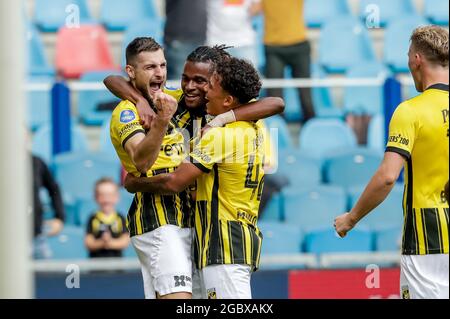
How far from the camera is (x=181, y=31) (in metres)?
7.97

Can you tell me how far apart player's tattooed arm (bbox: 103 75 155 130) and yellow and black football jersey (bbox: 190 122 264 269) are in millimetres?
293

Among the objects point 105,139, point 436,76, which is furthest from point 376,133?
point 436,76

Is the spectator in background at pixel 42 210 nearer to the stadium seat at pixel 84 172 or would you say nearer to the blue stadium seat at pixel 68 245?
Result: the blue stadium seat at pixel 68 245

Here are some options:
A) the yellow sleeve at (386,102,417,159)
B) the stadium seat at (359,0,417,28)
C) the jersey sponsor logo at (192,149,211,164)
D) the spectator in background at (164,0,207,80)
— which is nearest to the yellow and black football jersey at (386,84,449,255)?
the yellow sleeve at (386,102,417,159)

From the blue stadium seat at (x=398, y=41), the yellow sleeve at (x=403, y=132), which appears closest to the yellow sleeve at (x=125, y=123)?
the yellow sleeve at (x=403, y=132)

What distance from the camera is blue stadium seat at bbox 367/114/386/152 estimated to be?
8.27 metres

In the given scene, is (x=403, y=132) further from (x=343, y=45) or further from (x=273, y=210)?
(x=343, y=45)

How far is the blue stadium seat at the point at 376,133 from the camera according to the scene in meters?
8.27

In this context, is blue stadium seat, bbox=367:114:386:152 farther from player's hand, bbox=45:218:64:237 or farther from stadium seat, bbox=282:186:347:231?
player's hand, bbox=45:218:64:237

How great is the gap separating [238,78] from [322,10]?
5051mm

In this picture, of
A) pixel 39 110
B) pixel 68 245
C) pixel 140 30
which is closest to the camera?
pixel 68 245

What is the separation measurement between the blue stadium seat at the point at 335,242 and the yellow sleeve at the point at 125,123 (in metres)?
2.95
